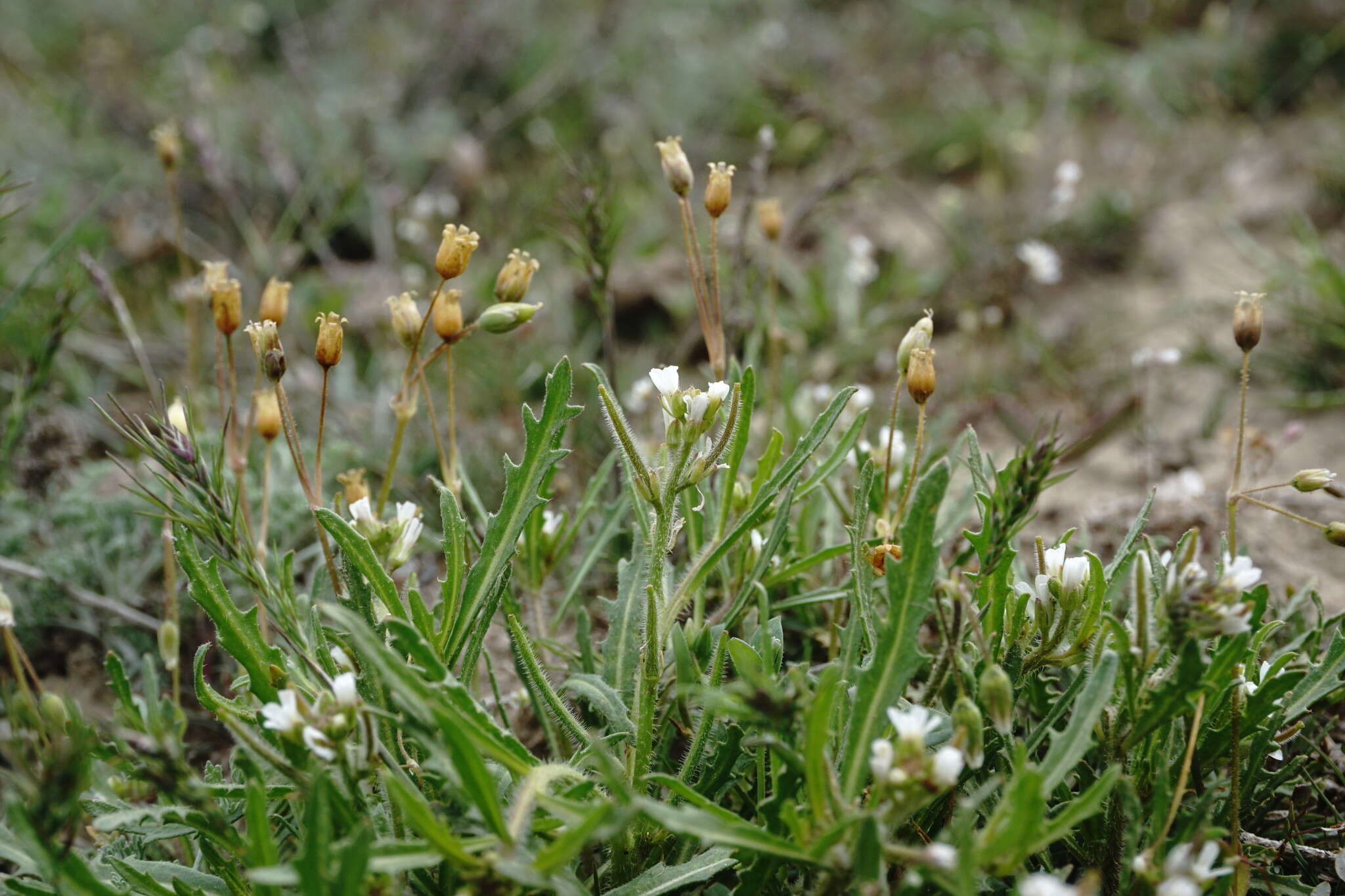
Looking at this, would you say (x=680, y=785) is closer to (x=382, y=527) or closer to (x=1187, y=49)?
(x=382, y=527)

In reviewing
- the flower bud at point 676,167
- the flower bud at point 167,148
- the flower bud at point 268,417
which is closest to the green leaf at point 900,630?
the flower bud at point 676,167

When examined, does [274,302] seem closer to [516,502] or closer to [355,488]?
[355,488]

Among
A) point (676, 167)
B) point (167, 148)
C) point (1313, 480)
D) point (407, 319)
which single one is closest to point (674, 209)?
point (167, 148)

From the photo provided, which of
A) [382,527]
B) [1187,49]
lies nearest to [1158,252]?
[1187,49]

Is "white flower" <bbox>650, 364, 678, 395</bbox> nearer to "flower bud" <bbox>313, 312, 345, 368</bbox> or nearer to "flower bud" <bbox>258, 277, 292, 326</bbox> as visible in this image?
"flower bud" <bbox>313, 312, 345, 368</bbox>

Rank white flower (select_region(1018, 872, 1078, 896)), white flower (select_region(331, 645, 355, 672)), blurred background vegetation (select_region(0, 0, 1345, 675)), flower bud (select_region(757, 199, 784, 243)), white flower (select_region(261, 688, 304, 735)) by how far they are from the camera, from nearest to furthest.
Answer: white flower (select_region(1018, 872, 1078, 896)) → white flower (select_region(261, 688, 304, 735)) → white flower (select_region(331, 645, 355, 672)) → flower bud (select_region(757, 199, 784, 243)) → blurred background vegetation (select_region(0, 0, 1345, 675))

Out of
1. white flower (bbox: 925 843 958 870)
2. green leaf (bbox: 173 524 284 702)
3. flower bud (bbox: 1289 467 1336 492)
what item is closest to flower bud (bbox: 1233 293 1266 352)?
flower bud (bbox: 1289 467 1336 492)
